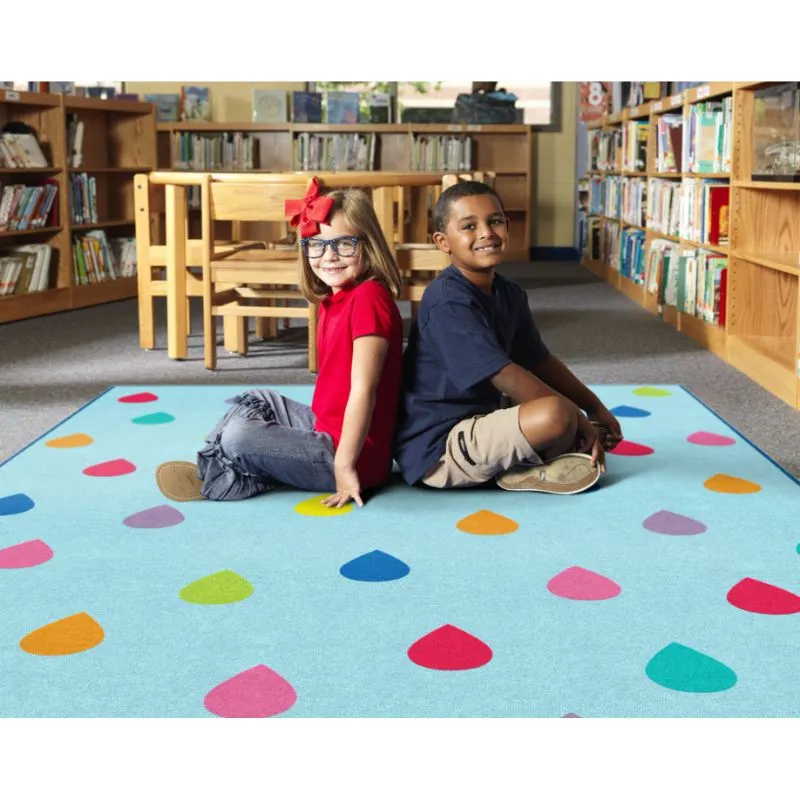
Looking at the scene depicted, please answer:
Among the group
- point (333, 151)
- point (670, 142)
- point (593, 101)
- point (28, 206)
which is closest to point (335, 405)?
point (670, 142)

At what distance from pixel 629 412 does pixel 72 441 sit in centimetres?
150

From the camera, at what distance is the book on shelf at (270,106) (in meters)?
8.00

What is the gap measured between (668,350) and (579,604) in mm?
2628

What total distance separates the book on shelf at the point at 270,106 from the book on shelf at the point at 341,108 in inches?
13.3

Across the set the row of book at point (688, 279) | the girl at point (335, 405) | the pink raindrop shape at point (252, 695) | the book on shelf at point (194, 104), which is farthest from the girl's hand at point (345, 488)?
the book on shelf at point (194, 104)

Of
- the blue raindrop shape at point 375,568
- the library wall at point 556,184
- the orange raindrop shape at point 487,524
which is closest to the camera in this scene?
the blue raindrop shape at point 375,568

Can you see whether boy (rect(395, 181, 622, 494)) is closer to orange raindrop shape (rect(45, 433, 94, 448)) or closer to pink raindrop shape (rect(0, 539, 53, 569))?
pink raindrop shape (rect(0, 539, 53, 569))

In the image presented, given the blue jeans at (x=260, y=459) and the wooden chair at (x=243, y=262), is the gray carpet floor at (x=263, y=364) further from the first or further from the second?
the blue jeans at (x=260, y=459)

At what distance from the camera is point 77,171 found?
5.67 m

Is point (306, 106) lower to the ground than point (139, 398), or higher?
higher

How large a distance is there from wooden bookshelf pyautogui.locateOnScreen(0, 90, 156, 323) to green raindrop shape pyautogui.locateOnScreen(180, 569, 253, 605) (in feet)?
11.6

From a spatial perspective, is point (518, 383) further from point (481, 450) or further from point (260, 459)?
point (260, 459)
